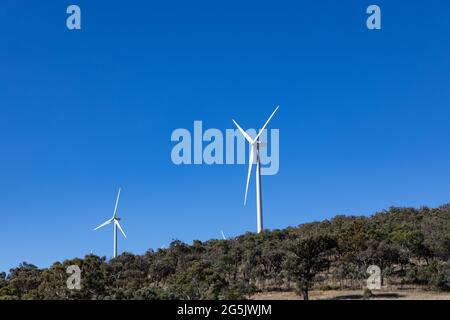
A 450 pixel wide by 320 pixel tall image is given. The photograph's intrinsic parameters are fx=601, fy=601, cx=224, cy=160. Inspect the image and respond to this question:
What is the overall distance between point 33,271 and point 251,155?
110 feet

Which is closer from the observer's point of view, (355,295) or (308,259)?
(355,295)

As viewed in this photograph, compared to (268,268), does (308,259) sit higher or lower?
higher

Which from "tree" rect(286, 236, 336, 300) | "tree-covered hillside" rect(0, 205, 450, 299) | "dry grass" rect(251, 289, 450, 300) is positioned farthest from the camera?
"tree" rect(286, 236, 336, 300)

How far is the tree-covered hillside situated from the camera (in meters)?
56.3

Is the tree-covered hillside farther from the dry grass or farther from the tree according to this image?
the dry grass

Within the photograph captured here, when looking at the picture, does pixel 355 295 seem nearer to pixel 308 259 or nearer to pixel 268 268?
pixel 308 259

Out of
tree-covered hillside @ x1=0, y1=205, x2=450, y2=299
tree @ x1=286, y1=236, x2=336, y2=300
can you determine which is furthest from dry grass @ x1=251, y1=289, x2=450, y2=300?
tree @ x1=286, y1=236, x2=336, y2=300

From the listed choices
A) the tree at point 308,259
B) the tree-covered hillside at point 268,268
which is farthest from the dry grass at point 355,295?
the tree at point 308,259

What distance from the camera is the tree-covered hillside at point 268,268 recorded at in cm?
5634

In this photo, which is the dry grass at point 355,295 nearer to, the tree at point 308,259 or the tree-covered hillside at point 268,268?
the tree-covered hillside at point 268,268

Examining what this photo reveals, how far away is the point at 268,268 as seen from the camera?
249 feet

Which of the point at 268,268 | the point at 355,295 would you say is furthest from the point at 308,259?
the point at 268,268
